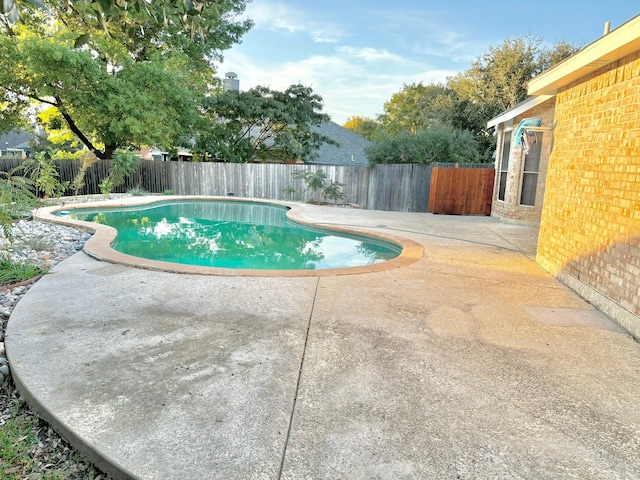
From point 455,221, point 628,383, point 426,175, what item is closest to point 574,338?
point 628,383

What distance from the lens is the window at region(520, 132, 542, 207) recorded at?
8695mm

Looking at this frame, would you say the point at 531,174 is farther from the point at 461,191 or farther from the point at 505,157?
the point at 461,191

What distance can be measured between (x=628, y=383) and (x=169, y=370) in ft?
8.65

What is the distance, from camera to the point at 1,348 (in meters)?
2.63

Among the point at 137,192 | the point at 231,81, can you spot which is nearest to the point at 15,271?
the point at 137,192

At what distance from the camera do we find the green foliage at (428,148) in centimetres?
1458

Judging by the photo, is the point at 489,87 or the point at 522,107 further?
the point at 489,87

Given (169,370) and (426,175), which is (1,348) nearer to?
(169,370)

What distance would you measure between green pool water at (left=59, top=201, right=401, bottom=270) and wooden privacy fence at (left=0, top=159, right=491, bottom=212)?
127 inches

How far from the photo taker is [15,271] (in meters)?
4.12

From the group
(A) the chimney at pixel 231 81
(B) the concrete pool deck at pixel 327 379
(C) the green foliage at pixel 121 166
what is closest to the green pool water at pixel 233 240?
(B) the concrete pool deck at pixel 327 379

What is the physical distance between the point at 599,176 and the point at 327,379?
3.31 metres

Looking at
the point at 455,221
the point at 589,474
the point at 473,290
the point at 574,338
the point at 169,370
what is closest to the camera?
the point at 589,474

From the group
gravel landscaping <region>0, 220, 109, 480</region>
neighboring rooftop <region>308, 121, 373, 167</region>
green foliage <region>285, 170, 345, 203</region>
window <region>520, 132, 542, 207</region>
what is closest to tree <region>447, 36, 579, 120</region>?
neighboring rooftop <region>308, 121, 373, 167</region>
